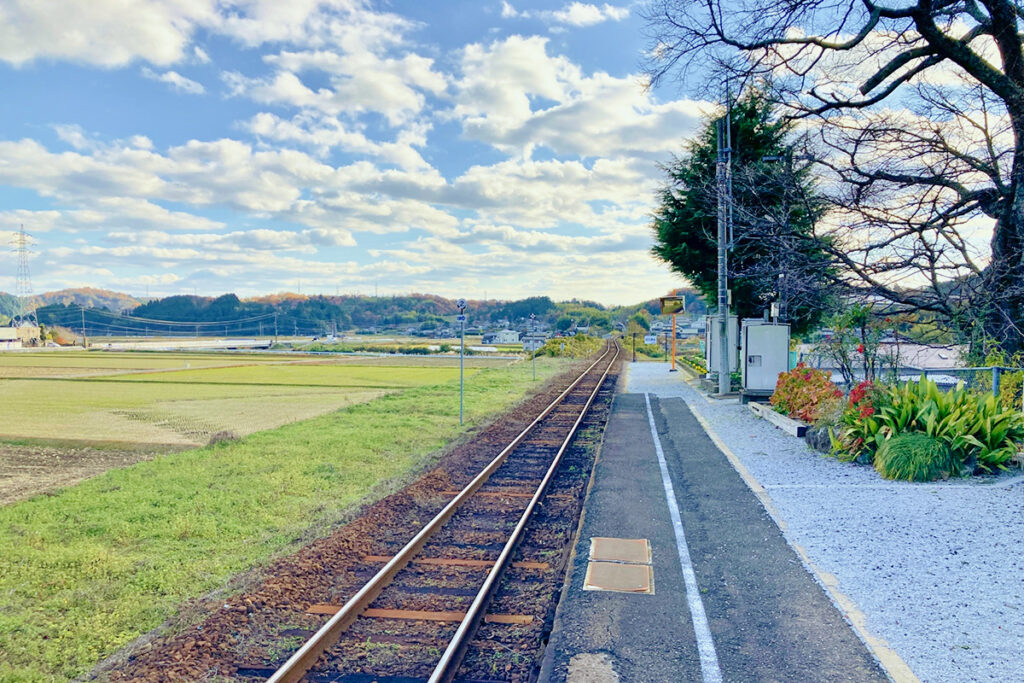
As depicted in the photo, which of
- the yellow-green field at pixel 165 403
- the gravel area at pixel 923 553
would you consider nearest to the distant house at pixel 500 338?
the yellow-green field at pixel 165 403

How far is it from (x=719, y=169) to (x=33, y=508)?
18.7 meters

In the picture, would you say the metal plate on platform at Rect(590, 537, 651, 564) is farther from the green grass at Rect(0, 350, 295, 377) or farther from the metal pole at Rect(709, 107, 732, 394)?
the green grass at Rect(0, 350, 295, 377)

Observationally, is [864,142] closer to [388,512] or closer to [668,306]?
[388,512]

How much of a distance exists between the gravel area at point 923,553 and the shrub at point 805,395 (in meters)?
2.88

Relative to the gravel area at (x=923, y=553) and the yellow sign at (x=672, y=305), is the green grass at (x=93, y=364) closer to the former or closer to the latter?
the yellow sign at (x=672, y=305)

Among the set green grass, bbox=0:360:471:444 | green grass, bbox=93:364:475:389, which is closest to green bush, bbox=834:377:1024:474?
green grass, bbox=0:360:471:444

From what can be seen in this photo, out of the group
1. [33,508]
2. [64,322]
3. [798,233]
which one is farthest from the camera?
[64,322]

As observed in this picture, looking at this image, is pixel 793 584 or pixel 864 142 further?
pixel 864 142

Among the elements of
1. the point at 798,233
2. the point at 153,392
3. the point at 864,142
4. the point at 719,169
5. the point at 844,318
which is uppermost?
the point at 719,169

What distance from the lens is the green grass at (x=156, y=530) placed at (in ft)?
18.5

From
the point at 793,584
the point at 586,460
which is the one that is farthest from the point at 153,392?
the point at 793,584

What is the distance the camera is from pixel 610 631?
5.34 meters

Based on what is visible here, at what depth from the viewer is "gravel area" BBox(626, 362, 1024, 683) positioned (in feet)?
16.4

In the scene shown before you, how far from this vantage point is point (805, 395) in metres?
15.5
